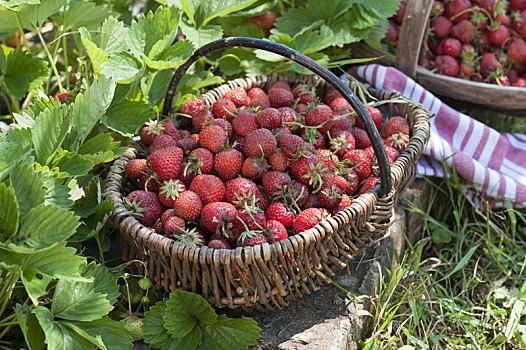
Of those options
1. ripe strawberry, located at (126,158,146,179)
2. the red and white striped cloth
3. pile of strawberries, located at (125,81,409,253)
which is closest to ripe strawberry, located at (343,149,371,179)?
pile of strawberries, located at (125,81,409,253)

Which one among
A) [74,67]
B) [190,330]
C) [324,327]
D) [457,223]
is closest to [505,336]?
[457,223]

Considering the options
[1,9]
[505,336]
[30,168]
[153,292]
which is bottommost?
[505,336]

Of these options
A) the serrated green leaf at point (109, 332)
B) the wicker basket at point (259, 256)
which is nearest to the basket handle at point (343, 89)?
the wicker basket at point (259, 256)

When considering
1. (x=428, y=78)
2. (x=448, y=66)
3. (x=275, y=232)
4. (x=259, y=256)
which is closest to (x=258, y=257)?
(x=259, y=256)

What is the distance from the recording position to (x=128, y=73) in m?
1.44

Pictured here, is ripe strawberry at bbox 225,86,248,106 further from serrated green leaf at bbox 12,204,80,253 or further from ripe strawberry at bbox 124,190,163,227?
serrated green leaf at bbox 12,204,80,253

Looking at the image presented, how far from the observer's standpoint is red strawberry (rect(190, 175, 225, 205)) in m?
1.31

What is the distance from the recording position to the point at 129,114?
1.47 metres

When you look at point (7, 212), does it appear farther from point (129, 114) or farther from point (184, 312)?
point (129, 114)

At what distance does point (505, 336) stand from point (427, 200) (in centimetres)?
56

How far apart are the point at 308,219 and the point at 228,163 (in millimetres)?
259

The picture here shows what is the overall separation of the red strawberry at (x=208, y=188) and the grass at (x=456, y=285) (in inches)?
20.2

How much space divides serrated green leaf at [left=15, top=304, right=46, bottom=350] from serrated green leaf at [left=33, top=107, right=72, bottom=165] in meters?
0.32

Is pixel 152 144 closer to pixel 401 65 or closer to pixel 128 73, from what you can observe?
pixel 128 73
